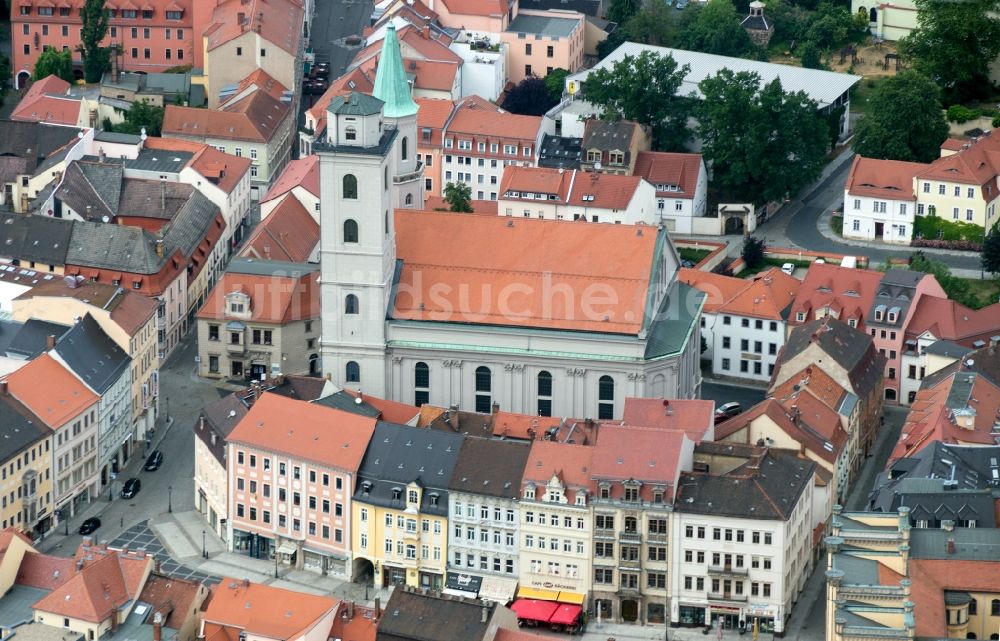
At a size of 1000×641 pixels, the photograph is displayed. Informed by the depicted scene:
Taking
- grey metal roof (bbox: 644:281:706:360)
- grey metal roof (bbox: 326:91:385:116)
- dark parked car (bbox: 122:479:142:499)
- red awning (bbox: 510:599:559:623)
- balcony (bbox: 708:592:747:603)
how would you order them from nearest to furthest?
1. balcony (bbox: 708:592:747:603)
2. red awning (bbox: 510:599:559:623)
3. grey metal roof (bbox: 326:91:385:116)
4. dark parked car (bbox: 122:479:142:499)
5. grey metal roof (bbox: 644:281:706:360)

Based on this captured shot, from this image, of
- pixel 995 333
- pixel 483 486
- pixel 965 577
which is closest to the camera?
pixel 965 577

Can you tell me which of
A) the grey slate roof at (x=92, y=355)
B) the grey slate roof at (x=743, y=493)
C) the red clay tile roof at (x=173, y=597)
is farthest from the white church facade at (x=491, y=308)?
the red clay tile roof at (x=173, y=597)

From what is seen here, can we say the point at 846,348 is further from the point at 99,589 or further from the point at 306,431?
the point at 99,589

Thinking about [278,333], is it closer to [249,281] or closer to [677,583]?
[249,281]

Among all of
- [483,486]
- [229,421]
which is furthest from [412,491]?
[229,421]

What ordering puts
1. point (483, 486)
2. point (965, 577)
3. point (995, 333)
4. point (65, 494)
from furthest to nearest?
1. point (995, 333)
2. point (65, 494)
3. point (483, 486)
4. point (965, 577)

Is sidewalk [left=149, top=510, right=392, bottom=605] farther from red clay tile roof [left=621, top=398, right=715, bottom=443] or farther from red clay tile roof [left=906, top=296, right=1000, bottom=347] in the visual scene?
red clay tile roof [left=906, top=296, right=1000, bottom=347]

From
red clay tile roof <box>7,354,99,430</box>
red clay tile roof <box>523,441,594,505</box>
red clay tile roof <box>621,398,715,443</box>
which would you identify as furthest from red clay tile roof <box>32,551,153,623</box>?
red clay tile roof <box>621,398,715,443</box>
